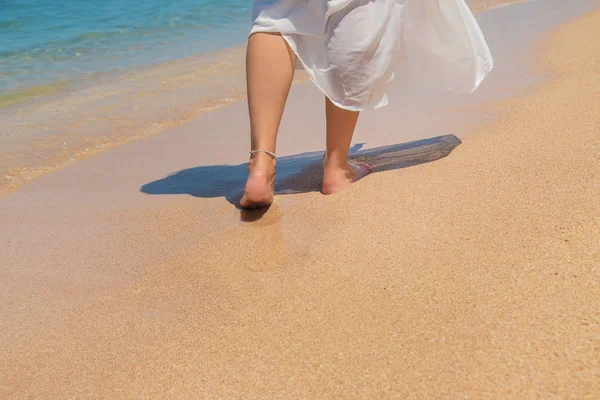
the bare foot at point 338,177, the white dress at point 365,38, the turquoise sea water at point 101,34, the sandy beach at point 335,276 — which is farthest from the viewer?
the turquoise sea water at point 101,34

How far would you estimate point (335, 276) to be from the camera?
1512 millimetres

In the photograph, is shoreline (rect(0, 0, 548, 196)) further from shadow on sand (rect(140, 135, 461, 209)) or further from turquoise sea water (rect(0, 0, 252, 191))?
shadow on sand (rect(140, 135, 461, 209))

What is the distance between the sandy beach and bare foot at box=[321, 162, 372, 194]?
1.8 inches

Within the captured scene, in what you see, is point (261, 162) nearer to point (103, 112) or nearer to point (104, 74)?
point (103, 112)

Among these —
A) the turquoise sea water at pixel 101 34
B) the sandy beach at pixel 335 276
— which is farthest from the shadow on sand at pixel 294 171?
the turquoise sea water at pixel 101 34

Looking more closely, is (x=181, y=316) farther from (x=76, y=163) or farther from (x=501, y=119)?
(x=76, y=163)

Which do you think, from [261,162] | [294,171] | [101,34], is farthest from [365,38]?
[101,34]

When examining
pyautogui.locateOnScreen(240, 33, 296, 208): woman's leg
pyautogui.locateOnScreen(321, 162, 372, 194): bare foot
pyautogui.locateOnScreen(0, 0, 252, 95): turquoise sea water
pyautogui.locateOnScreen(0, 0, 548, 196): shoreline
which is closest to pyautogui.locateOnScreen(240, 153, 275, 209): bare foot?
pyautogui.locateOnScreen(240, 33, 296, 208): woman's leg

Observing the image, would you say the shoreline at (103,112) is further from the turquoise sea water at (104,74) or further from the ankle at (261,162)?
the ankle at (261,162)

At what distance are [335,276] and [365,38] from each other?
771 mm

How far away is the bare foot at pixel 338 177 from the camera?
209 cm

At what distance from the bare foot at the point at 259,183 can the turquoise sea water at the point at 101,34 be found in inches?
138

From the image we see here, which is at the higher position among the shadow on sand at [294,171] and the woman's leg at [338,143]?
the woman's leg at [338,143]

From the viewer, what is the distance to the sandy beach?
116 centimetres
